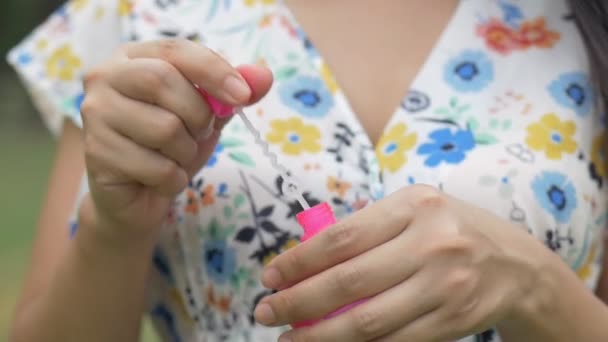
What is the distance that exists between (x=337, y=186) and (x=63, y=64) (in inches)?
15.0

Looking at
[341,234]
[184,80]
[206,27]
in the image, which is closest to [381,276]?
[341,234]

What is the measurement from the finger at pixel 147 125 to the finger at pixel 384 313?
209 millimetres

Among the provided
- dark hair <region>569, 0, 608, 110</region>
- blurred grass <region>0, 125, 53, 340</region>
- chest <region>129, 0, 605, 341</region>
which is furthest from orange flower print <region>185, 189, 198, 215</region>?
blurred grass <region>0, 125, 53, 340</region>

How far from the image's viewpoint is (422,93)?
3.30 feet

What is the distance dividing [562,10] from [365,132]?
0.26m

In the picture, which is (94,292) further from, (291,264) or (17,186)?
(17,186)

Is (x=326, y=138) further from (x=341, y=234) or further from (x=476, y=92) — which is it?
(x=341, y=234)

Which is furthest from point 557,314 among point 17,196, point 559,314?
point 17,196

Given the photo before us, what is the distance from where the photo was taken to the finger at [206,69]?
29.8 inches

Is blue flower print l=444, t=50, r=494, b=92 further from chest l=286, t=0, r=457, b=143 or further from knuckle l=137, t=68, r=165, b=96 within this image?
knuckle l=137, t=68, r=165, b=96

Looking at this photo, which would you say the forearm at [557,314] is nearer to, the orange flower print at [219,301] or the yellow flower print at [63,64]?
the orange flower print at [219,301]

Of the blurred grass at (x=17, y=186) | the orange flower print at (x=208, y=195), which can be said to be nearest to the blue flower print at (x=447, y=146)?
the orange flower print at (x=208, y=195)

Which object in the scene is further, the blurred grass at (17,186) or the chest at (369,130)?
the blurred grass at (17,186)

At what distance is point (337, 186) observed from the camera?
3.12 ft
